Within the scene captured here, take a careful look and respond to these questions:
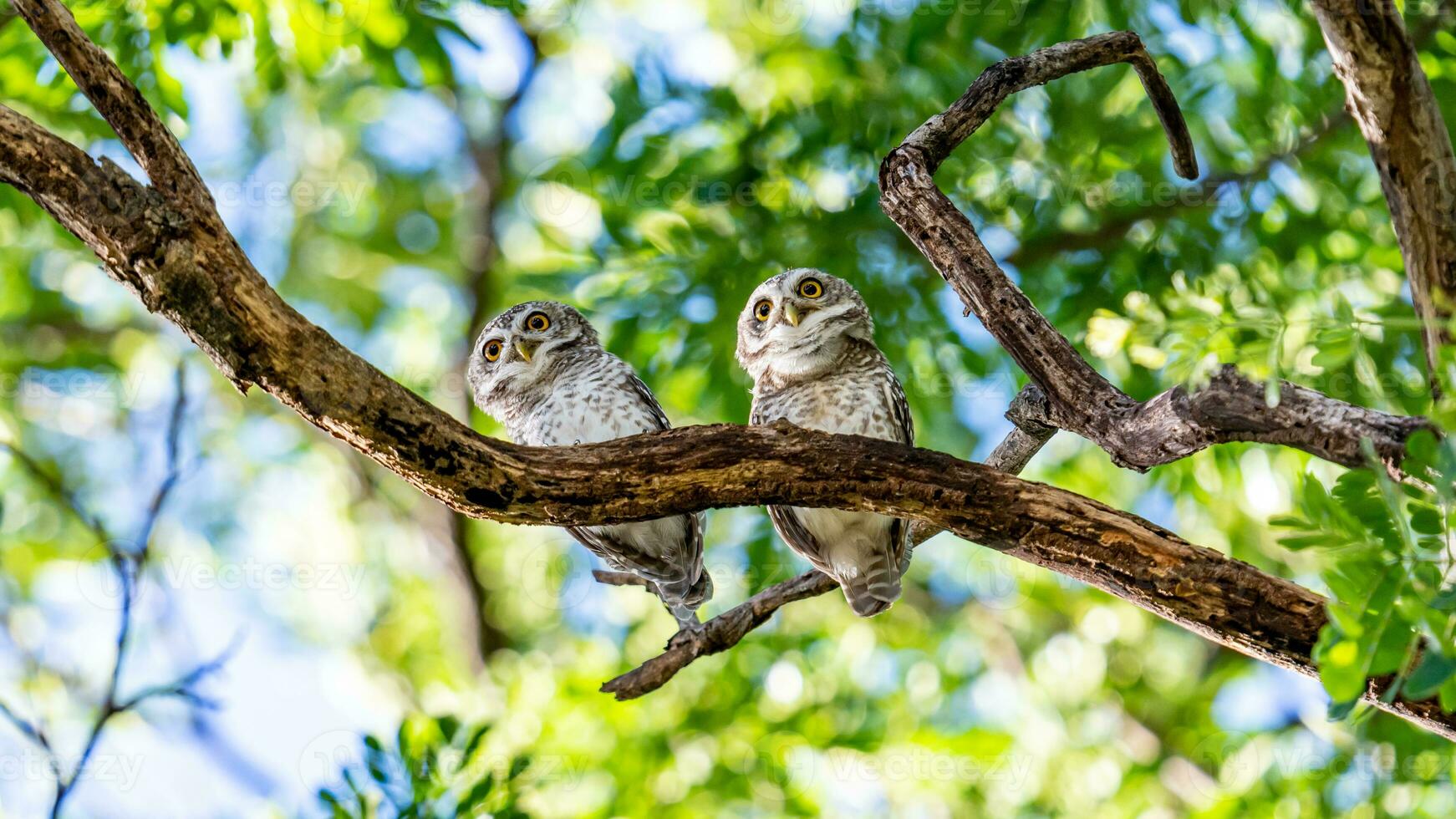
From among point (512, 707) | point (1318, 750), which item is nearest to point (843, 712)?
point (512, 707)

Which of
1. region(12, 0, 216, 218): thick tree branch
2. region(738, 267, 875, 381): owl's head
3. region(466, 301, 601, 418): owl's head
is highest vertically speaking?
region(466, 301, 601, 418): owl's head

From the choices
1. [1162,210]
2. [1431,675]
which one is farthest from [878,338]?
[1431,675]

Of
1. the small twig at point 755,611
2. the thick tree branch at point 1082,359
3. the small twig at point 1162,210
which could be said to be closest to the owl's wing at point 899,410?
the small twig at point 755,611

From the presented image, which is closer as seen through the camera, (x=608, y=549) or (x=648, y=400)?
(x=608, y=549)

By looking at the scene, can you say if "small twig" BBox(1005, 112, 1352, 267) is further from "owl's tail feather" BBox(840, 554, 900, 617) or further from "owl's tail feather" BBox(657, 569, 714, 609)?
"owl's tail feather" BBox(657, 569, 714, 609)

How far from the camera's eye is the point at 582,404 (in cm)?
435

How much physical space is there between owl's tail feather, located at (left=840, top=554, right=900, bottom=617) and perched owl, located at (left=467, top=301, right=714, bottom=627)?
0.55 meters

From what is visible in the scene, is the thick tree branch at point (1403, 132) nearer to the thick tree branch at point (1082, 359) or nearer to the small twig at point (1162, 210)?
the thick tree branch at point (1082, 359)

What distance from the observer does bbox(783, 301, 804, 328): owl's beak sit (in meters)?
4.20

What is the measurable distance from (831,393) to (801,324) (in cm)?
29

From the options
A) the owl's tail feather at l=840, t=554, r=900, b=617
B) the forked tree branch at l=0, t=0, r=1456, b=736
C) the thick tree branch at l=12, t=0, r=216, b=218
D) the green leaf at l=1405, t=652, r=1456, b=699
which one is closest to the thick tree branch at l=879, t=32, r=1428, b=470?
the forked tree branch at l=0, t=0, r=1456, b=736

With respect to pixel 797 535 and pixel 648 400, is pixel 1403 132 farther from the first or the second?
pixel 648 400

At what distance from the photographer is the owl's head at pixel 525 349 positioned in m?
4.67

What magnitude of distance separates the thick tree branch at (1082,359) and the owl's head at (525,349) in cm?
184
